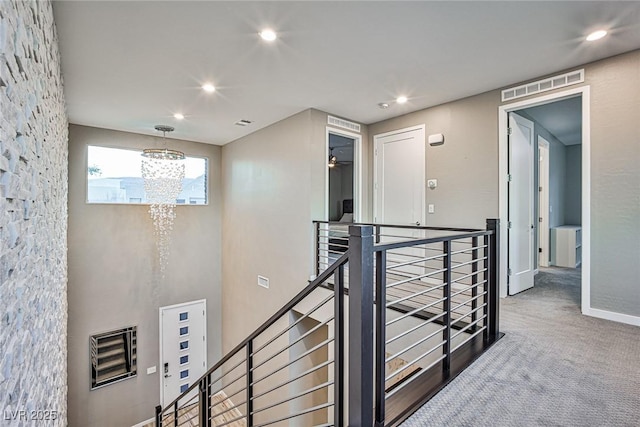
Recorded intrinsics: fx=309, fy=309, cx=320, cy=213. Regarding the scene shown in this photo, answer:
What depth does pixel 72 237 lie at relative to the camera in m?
5.00

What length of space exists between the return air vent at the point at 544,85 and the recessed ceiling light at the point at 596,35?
0.55m

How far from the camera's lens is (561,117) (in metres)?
4.70

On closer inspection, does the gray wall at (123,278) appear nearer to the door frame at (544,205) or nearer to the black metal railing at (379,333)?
the black metal railing at (379,333)

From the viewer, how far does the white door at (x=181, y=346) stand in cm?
590

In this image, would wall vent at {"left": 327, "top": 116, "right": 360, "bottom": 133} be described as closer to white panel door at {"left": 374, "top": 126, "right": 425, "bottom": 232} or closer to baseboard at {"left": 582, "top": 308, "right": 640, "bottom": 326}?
white panel door at {"left": 374, "top": 126, "right": 425, "bottom": 232}

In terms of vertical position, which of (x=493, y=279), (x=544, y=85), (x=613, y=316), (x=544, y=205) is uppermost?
(x=544, y=85)

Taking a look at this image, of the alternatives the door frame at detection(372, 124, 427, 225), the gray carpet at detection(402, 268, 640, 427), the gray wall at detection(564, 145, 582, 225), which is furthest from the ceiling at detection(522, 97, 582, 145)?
the gray carpet at detection(402, 268, 640, 427)

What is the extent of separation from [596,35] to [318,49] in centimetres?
223

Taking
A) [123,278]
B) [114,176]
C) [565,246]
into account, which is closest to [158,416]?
[123,278]

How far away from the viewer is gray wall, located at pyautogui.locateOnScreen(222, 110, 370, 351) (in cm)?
432

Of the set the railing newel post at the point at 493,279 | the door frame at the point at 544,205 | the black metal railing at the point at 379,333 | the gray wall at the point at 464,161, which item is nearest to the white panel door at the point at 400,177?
the gray wall at the point at 464,161

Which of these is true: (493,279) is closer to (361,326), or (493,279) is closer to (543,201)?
(361,326)

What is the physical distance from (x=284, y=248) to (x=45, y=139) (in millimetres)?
3168

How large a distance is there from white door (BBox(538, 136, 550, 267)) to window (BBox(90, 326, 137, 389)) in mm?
7826
